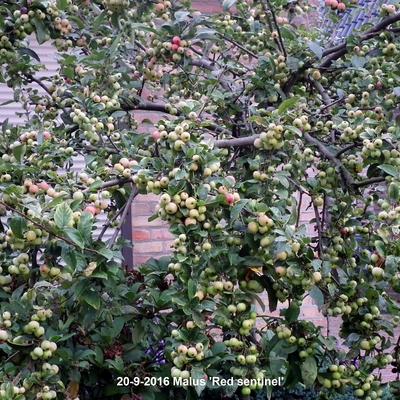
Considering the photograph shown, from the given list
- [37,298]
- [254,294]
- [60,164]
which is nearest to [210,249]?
[254,294]

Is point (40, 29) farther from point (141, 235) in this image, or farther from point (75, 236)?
point (141, 235)

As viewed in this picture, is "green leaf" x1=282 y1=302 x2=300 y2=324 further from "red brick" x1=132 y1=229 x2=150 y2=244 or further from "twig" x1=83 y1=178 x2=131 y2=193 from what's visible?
"red brick" x1=132 y1=229 x2=150 y2=244

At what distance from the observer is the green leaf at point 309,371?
1.58 m

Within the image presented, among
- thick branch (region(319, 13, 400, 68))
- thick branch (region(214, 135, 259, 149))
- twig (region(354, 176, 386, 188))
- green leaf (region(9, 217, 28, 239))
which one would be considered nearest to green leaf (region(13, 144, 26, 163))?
green leaf (region(9, 217, 28, 239))

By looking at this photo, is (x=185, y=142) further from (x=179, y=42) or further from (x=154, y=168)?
(x=179, y=42)

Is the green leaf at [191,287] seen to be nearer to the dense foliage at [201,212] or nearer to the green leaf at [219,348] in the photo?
the dense foliage at [201,212]

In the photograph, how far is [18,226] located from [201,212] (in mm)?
367

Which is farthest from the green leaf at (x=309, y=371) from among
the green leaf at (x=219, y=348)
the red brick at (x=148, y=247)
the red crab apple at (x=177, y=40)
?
the red brick at (x=148, y=247)

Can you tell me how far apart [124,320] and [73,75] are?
0.91 meters

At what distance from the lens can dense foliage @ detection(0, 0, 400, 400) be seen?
1.40m

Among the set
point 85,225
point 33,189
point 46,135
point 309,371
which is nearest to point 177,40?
point 46,135

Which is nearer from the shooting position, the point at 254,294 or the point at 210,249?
the point at 210,249

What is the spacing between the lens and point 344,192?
178 cm

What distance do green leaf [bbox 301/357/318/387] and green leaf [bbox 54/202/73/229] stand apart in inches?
27.4
